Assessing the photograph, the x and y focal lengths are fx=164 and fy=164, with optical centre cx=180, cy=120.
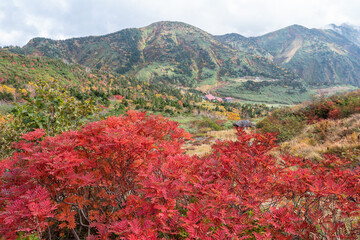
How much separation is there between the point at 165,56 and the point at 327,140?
541 feet

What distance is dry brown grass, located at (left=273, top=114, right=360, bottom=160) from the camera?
19.5 ft

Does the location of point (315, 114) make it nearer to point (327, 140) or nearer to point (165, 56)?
point (327, 140)

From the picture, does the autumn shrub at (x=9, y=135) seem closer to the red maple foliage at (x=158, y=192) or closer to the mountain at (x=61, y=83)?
the red maple foliage at (x=158, y=192)

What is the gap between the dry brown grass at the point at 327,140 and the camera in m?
5.94

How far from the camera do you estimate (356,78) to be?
6998 inches

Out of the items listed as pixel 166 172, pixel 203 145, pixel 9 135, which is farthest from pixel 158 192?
pixel 203 145

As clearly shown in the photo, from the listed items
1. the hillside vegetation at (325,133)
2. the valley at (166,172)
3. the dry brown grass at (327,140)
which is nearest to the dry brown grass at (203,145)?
the valley at (166,172)

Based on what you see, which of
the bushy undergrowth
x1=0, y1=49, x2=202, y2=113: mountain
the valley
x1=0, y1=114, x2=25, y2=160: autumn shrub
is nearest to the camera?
the valley

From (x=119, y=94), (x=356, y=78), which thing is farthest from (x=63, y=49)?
(x=356, y=78)

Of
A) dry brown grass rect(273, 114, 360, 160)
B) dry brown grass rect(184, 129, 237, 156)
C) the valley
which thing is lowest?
dry brown grass rect(184, 129, 237, 156)

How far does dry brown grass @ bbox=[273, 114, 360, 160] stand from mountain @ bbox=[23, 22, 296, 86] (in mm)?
110957

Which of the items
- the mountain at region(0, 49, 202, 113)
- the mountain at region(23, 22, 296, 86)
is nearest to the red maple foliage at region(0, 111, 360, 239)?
the mountain at region(0, 49, 202, 113)

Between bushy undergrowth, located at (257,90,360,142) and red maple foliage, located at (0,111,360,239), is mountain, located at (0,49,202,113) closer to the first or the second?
bushy undergrowth, located at (257,90,360,142)

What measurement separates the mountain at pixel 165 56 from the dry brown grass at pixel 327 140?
364 ft
